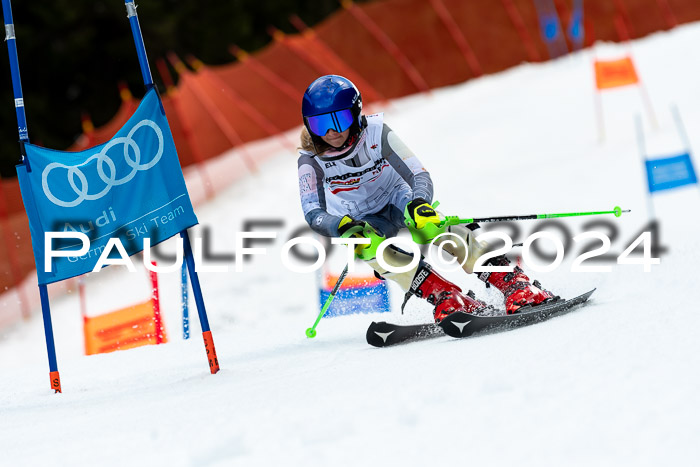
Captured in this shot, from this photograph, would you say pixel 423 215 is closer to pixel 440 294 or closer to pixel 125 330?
pixel 440 294

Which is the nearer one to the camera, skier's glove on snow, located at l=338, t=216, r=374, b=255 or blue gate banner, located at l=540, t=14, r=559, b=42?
skier's glove on snow, located at l=338, t=216, r=374, b=255

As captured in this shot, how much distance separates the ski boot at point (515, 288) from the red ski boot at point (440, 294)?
6.6 inches

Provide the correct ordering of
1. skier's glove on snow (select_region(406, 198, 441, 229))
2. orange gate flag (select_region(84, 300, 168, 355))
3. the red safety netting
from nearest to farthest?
skier's glove on snow (select_region(406, 198, 441, 229)), orange gate flag (select_region(84, 300, 168, 355)), the red safety netting

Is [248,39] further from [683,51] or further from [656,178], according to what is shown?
[656,178]

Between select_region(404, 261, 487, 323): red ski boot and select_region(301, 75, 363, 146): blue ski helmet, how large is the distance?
0.90 m

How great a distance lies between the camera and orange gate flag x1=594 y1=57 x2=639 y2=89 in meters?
12.0

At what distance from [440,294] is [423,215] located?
479 mm

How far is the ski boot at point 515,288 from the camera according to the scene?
4809 mm

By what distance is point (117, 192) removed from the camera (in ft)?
16.1

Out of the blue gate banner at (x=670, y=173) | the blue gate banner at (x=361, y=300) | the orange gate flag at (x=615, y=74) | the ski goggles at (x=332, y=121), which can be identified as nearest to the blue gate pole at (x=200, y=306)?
the ski goggles at (x=332, y=121)

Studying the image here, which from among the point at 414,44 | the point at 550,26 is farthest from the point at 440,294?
the point at 550,26

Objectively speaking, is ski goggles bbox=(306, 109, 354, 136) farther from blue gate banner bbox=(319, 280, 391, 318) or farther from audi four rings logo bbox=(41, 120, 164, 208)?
blue gate banner bbox=(319, 280, 391, 318)

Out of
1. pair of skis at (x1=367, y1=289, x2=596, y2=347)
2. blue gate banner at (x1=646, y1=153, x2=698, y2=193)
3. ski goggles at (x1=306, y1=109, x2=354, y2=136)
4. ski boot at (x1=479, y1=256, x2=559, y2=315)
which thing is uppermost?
ski goggles at (x1=306, y1=109, x2=354, y2=136)

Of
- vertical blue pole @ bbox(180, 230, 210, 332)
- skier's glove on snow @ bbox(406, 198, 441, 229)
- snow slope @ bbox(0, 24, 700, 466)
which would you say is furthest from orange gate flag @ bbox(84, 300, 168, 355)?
skier's glove on snow @ bbox(406, 198, 441, 229)
